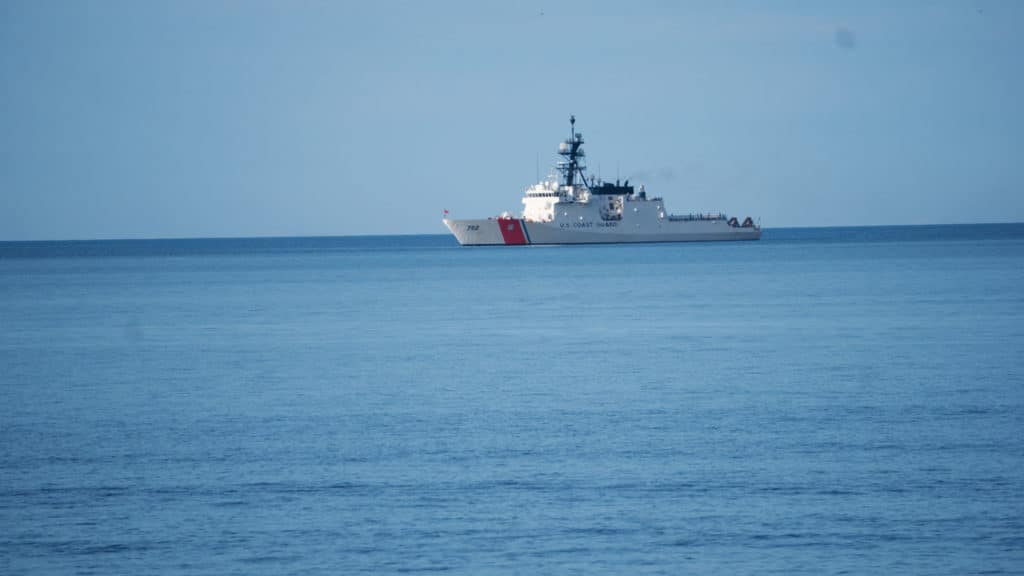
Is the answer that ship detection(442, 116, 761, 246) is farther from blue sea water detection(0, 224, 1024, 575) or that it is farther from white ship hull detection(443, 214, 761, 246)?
blue sea water detection(0, 224, 1024, 575)

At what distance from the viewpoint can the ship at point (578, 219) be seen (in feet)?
380

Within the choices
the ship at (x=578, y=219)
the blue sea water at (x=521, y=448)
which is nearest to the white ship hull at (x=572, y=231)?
the ship at (x=578, y=219)

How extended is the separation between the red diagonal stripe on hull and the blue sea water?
269ft

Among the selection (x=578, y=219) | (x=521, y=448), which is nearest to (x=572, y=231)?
(x=578, y=219)

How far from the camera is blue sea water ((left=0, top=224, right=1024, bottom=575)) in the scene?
503 inches

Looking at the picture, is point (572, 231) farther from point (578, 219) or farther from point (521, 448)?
point (521, 448)

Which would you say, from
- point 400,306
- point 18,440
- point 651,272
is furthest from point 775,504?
point 651,272

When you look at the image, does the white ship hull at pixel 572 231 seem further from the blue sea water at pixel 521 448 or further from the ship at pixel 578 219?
the blue sea water at pixel 521 448

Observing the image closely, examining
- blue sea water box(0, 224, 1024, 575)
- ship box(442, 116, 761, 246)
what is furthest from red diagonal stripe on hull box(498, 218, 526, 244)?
blue sea water box(0, 224, 1024, 575)

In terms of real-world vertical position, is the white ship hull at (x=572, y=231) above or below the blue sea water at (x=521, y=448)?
above

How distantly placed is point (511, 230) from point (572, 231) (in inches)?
216

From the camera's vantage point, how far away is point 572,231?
395 feet

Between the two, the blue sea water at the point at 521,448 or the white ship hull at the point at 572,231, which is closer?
the blue sea water at the point at 521,448

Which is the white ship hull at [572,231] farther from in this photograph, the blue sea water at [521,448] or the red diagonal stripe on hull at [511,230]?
the blue sea water at [521,448]
